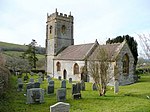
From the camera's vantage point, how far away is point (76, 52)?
30.9 m

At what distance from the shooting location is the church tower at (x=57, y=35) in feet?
115

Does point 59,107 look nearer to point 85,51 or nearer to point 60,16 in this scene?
point 85,51

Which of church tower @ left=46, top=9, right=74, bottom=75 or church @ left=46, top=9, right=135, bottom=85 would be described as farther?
church tower @ left=46, top=9, right=74, bottom=75

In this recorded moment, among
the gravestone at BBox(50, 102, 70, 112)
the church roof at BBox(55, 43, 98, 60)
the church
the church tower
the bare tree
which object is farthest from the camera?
Answer: the church tower

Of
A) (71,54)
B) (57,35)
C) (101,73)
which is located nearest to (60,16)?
(57,35)

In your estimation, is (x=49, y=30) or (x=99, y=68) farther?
(x=49, y=30)

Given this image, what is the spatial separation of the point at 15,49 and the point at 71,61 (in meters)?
44.8

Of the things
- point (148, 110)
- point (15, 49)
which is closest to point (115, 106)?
point (148, 110)

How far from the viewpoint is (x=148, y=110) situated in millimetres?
10336

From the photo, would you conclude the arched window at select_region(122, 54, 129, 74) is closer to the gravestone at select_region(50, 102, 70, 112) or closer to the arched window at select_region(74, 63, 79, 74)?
the arched window at select_region(74, 63, 79, 74)

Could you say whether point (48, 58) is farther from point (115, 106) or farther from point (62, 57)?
point (115, 106)

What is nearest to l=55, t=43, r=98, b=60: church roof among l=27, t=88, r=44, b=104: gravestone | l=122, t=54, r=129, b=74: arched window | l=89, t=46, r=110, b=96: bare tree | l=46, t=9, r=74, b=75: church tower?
l=46, t=9, r=74, b=75: church tower

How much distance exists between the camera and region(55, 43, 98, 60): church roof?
28.3 m

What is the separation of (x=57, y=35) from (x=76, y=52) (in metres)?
6.29
